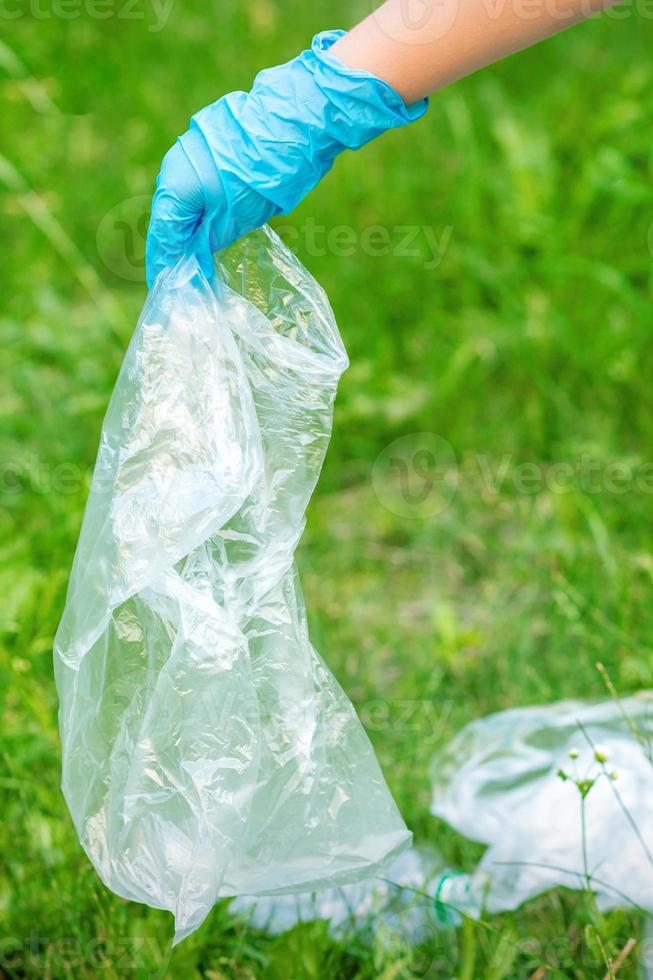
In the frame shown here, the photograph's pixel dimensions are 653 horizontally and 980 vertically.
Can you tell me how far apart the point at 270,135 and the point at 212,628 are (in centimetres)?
53

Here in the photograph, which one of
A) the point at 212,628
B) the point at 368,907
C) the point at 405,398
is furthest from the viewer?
the point at 405,398

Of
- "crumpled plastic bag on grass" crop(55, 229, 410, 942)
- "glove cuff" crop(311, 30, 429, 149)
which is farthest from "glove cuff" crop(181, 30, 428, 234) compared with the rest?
"crumpled plastic bag on grass" crop(55, 229, 410, 942)

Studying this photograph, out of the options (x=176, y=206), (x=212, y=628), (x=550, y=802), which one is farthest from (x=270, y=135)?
(x=550, y=802)

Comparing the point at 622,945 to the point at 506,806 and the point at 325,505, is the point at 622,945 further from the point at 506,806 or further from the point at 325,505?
the point at 325,505

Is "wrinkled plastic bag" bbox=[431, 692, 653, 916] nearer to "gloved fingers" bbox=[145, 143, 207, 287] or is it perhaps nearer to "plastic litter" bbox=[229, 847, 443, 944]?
"plastic litter" bbox=[229, 847, 443, 944]

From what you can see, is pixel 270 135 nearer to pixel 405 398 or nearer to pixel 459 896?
pixel 459 896

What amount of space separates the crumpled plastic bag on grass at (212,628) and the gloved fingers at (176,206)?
4 cm

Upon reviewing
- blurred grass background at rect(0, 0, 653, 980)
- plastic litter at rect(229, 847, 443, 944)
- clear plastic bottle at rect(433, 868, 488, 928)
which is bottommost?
clear plastic bottle at rect(433, 868, 488, 928)

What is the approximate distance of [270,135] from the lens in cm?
116

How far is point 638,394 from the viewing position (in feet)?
7.97

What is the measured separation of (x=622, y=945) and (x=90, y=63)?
123 inches

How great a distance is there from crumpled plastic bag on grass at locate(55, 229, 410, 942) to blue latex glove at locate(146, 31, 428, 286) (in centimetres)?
10

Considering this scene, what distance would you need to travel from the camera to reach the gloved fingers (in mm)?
1167

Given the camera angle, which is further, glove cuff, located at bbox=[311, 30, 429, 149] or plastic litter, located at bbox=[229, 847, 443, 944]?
A: plastic litter, located at bbox=[229, 847, 443, 944]
